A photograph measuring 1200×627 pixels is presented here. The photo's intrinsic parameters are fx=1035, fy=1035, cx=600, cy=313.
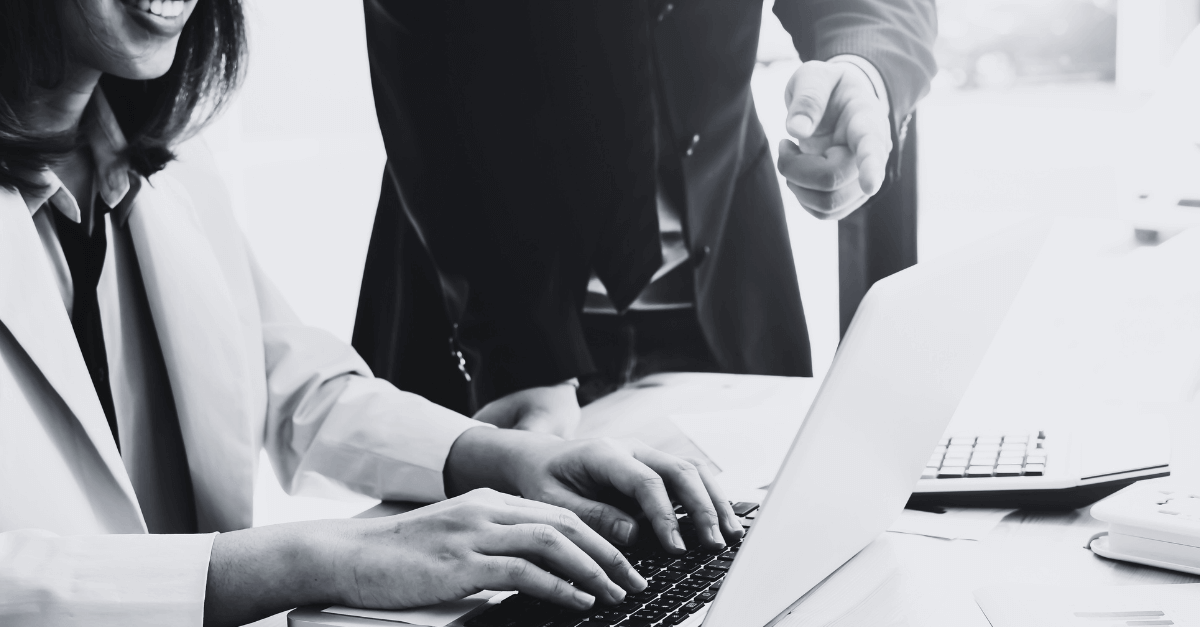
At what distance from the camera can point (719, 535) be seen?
2.59 feet

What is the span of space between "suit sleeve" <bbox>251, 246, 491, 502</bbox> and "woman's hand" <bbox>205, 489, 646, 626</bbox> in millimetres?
316

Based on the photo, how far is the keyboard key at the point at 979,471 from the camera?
908 mm

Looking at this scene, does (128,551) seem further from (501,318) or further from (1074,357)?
(1074,357)

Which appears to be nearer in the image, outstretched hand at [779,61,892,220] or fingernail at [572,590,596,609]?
fingernail at [572,590,596,609]

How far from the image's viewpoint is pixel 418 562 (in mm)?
Result: 670

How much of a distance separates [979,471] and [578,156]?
826mm

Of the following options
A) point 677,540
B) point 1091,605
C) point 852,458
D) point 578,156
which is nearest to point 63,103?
point 578,156

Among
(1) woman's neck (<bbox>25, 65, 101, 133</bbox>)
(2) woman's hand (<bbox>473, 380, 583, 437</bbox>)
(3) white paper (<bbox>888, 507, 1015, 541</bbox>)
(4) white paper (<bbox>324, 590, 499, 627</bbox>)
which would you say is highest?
(1) woman's neck (<bbox>25, 65, 101, 133</bbox>)

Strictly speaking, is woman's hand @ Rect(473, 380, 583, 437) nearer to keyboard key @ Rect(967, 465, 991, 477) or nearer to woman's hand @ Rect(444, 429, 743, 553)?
woman's hand @ Rect(444, 429, 743, 553)

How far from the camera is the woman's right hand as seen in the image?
0.66 m

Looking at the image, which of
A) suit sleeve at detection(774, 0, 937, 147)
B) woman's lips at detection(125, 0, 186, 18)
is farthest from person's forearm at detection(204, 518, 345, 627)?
suit sleeve at detection(774, 0, 937, 147)

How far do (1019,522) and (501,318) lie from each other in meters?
0.94

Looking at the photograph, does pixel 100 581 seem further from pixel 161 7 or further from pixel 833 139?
pixel 833 139

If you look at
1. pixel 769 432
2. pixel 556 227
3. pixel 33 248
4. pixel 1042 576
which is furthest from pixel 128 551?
pixel 556 227
